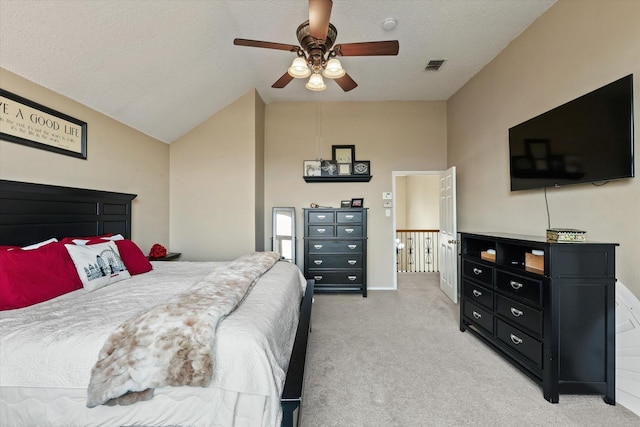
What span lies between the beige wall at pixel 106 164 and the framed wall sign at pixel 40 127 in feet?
0.18

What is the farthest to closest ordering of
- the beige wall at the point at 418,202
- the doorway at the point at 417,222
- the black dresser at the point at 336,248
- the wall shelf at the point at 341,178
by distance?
the beige wall at the point at 418,202 < the doorway at the point at 417,222 < the wall shelf at the point at 341,178 < the black dresser at the point at 336,248

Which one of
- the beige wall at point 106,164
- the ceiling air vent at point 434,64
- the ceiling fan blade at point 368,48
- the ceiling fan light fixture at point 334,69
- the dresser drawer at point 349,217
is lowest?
the dresser drawer at point 349,217

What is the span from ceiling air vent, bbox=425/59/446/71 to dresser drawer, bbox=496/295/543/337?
2.93 m

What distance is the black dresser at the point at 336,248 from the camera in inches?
167

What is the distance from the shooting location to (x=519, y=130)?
276 cm

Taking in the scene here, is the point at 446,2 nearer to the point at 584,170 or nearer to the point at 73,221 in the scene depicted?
the point at 584,170

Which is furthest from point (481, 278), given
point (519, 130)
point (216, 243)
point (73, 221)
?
point (73, 221)

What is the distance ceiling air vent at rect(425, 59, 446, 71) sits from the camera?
11.3 ft

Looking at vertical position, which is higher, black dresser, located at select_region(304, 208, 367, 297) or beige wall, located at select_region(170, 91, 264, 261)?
beige wall, located at select_region(170, 91, 264, 261)

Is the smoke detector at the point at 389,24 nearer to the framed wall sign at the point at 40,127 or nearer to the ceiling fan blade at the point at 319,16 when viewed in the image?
the ceiling fan blade at the point at 319,16

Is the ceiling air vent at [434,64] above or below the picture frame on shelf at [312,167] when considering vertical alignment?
above

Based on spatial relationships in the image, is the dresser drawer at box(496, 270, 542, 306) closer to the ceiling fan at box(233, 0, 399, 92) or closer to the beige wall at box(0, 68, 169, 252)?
the ceiling fan at box(233, 0, 399, 92)

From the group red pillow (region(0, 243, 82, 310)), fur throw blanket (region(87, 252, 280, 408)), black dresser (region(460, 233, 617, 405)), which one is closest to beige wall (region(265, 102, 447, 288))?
black dresser (region(460, 233, 617, 405))

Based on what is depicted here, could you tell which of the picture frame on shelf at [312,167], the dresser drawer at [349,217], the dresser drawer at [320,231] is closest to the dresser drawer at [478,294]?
the dresser drawer at [349,217]
